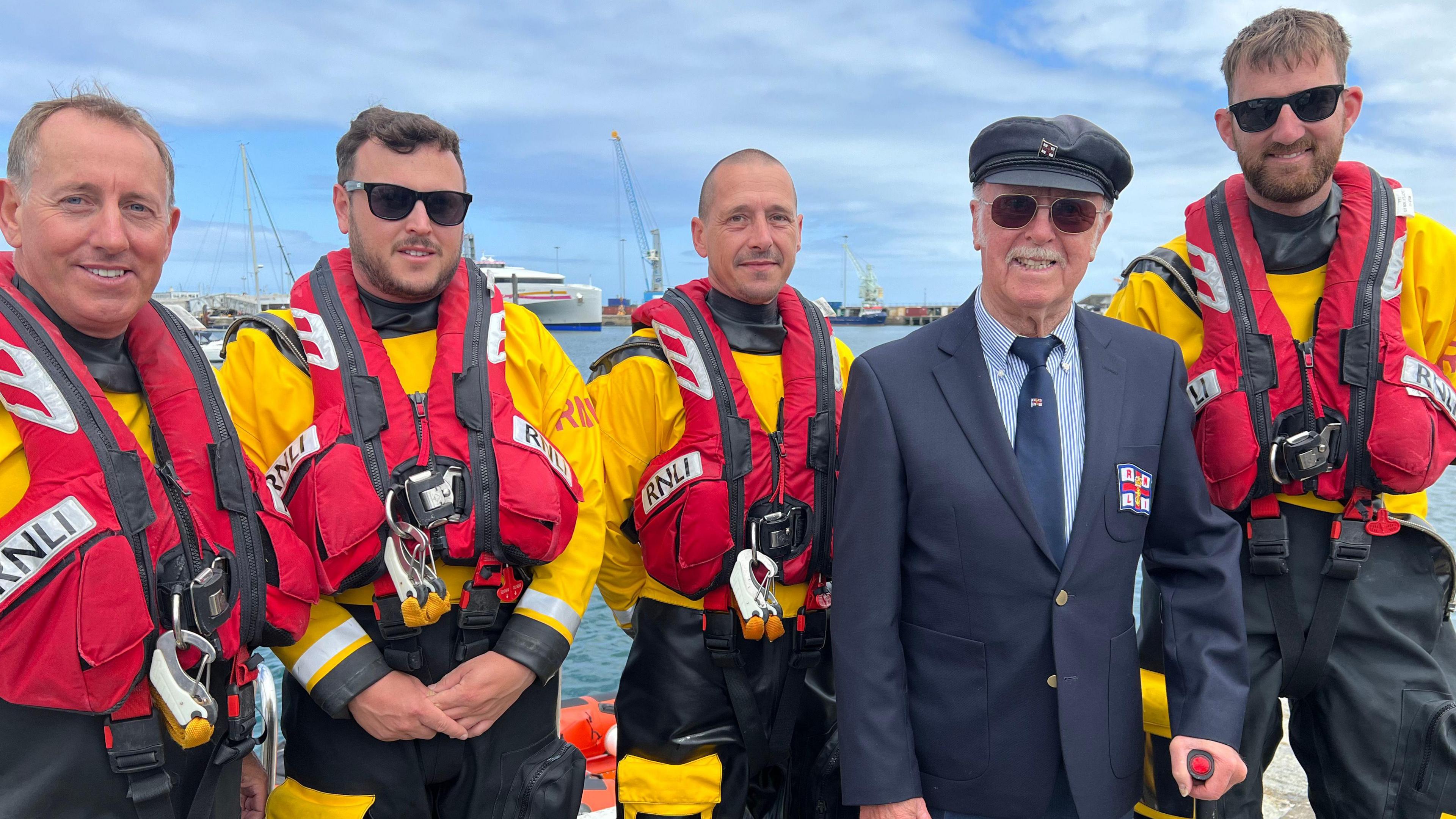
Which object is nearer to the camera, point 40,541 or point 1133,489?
point 40,541

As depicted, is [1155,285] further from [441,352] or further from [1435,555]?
[441,352]

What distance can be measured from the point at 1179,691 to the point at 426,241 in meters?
2.42

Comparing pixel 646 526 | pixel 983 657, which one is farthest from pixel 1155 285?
pixel 646 526

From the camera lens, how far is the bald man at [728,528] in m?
2.87

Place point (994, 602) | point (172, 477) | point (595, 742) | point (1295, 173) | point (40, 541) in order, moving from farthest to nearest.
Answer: point (595, 742) → point (1295, 173) → point (172, 477) → point (994, 602) → point (40, 541)

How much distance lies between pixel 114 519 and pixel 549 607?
1144 mm

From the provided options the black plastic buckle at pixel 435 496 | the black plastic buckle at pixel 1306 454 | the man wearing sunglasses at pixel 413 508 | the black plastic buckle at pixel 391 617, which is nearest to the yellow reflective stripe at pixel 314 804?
the man wearing sunglasses at pixel 413 508

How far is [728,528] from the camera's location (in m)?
2.84

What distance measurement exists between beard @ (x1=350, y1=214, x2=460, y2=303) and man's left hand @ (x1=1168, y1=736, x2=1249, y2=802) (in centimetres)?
239

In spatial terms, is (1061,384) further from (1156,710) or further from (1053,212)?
(1156,710)

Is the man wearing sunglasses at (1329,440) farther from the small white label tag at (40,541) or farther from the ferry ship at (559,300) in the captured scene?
the ferry ship at (559,300)

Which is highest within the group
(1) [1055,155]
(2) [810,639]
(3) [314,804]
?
(1) [1055,155]

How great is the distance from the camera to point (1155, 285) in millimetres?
3100

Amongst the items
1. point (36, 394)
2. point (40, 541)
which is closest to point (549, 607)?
point (40, 541)
